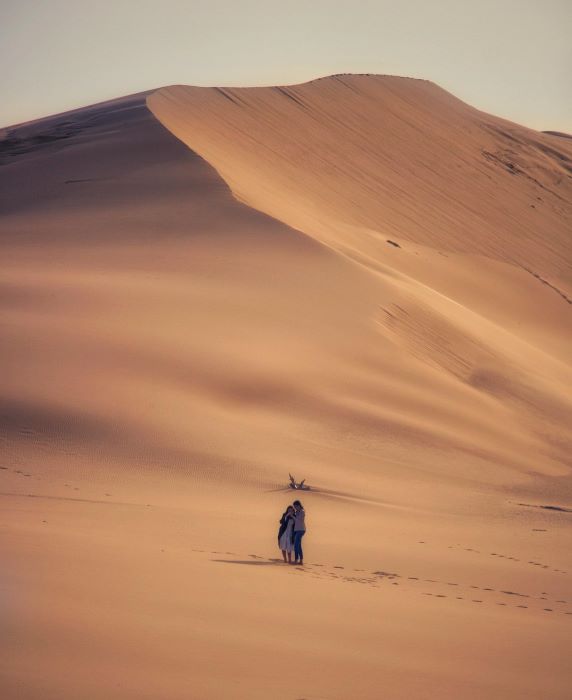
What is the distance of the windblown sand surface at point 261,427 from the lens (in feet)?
25.8

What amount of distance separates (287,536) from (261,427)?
4095 mm

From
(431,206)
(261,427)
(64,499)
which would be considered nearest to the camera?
(64,499)

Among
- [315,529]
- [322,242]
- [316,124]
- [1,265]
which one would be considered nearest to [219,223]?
[322,242]

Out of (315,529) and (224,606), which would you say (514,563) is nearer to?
(315,529)

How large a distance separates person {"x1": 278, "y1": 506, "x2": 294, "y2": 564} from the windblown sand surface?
0.15 m

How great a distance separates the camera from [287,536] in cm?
1139

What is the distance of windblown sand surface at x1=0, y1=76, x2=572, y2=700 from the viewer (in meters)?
7.86

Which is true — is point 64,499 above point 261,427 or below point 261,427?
below

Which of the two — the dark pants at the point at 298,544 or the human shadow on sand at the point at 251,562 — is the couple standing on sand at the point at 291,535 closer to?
the dark pants at the point at 298,544

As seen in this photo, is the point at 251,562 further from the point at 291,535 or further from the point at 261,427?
the point at 261,427

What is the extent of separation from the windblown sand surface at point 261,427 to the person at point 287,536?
0.15 metres

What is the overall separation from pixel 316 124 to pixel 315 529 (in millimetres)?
24867

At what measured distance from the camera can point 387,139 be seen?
3766cm

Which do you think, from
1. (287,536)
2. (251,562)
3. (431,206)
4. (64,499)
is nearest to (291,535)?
(287,536)
